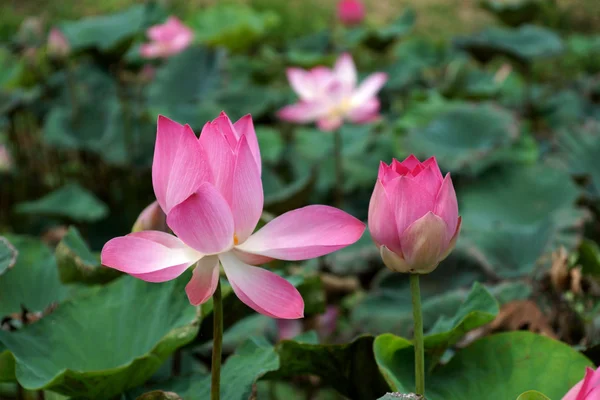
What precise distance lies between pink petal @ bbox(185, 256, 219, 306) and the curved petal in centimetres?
12

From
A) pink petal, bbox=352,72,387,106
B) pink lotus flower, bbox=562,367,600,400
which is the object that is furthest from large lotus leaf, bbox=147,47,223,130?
pink lotus flower, bbox=562,367,600,400

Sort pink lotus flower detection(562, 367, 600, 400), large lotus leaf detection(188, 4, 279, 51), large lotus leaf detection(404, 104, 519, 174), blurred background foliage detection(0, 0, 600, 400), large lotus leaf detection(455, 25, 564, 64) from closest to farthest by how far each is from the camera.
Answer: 1. pink lotus flower detection(562, 367, 600, 400)
2. blurred background foliage detection(0, 0, 600, 400)
3. large lotus leaf detection(404, 104, 519, 174)
4. large lotus leaf detection(455, 25, 564, 64)
5. large lotus leaf detection(188, 4, 279, 51)

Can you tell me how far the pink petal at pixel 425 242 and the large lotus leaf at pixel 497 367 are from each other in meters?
0.12

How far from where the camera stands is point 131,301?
639 millimetres

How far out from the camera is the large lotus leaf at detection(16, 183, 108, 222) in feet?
4.90

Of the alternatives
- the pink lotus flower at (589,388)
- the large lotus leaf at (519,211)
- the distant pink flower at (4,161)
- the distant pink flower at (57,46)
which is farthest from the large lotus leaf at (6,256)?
the distant pink flower at (4,161)

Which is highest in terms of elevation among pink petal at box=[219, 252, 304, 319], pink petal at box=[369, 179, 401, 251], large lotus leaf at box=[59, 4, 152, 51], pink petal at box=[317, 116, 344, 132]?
pink petal at box=[369, 179, 401, 251]

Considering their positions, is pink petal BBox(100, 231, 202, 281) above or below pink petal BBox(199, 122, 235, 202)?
below

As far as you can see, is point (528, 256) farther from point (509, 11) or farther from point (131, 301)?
point (509, 11)

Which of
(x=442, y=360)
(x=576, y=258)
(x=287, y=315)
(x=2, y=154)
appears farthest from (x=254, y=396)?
(x=2, y=154)

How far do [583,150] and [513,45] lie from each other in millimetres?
702

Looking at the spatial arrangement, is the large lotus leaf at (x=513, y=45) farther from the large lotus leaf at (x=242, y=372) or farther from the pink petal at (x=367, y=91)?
the large lotus leaf at (x=242, y=372)

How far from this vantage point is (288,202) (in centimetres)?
130

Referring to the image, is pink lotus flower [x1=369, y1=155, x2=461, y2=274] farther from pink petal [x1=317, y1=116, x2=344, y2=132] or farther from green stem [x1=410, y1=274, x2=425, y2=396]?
pink petal [x1=317, y1=116, x2=344, y2=132]
